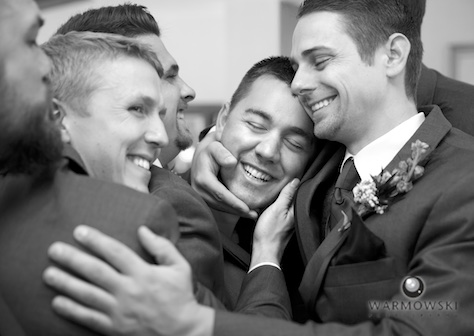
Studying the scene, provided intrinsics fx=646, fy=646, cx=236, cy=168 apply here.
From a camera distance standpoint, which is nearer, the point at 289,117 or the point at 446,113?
the point at 289,117

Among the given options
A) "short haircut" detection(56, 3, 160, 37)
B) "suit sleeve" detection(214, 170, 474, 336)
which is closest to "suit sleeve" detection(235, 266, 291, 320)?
"suit sleeve" detection(214, 170, 474, 336)

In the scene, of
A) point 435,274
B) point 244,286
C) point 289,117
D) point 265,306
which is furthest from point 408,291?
point 289,117

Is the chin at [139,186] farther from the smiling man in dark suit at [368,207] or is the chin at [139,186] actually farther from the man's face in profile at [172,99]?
the man's face in profile at [172,99]

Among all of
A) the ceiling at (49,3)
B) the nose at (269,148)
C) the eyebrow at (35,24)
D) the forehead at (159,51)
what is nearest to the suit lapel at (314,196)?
the nose at (269,148)

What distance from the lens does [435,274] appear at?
1726 millimetres

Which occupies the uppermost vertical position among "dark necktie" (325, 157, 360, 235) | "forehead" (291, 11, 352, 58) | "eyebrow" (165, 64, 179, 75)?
"forehead" (291, 11, 352, 58)

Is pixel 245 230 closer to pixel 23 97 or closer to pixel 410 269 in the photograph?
pixel 410 269

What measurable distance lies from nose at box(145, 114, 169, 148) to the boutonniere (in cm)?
62

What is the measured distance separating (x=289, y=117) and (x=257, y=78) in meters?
0.26

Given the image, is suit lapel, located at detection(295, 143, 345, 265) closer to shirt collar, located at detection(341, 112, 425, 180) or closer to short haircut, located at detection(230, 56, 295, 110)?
shirt collar, located at detection(341, 112, 425, 180)

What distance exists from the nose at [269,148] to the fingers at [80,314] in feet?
3.52

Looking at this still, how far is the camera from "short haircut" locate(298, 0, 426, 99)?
2.29 meters

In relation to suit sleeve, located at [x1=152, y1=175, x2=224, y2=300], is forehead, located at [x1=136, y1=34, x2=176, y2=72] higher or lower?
higher

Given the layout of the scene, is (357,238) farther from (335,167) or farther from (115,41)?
(115,41)
